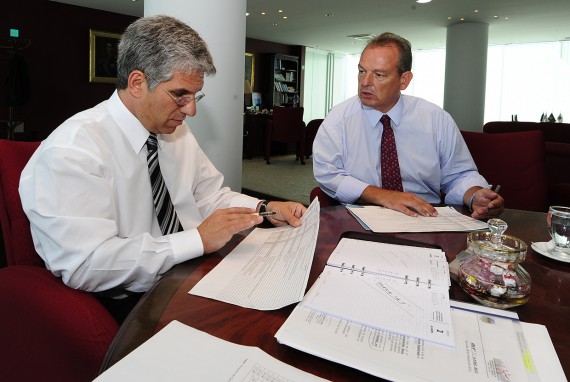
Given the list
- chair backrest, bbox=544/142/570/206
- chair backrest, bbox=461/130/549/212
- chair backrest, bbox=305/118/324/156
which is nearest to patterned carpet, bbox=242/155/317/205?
chair backrest, bbox=305/118/324/156

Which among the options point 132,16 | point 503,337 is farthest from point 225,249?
point 132,16

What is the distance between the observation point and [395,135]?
210cm

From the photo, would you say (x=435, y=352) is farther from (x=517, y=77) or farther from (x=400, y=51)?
(x=517, y=77)

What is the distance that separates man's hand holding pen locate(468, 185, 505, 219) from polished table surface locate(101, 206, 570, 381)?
409mm

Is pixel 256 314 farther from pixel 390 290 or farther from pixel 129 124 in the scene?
pixel 129 124

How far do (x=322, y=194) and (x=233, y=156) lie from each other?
0.78 meters

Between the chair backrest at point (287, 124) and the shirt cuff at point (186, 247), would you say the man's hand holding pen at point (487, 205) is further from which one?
the chair backrest at point (287, 124)

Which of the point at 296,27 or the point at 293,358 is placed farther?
the point at 296,27

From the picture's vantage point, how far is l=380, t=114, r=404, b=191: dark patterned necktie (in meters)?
2.04

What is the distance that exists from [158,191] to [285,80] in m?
11.2

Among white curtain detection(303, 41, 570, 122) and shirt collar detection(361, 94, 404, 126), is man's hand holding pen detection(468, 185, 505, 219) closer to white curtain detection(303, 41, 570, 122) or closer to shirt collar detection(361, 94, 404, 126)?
shirt collar detection(361, 94, 404, 126)

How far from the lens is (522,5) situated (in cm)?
718
